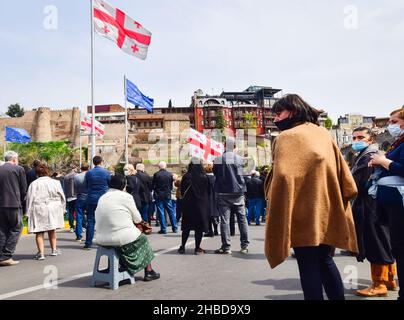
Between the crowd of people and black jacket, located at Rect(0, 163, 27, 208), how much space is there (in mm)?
18

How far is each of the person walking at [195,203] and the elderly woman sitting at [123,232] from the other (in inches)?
102

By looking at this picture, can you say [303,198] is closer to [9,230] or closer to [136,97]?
[9,230]

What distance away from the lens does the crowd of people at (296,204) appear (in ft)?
11.5

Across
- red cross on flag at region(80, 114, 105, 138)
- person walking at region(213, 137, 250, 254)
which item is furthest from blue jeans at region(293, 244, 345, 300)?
red cross on flag at region(80, 114, 105, 138)

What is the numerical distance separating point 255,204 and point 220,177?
7577 mm

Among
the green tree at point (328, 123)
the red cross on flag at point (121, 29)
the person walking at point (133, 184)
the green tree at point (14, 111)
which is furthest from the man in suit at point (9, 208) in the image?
the green tree at point (14, 111)

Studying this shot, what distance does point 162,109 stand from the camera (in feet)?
362

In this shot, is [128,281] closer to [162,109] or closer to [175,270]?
[175,270]

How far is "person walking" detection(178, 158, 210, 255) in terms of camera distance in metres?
8.90

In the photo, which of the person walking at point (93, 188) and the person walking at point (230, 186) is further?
the person walking at point (93, 188)

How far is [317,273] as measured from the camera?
11.4 feet

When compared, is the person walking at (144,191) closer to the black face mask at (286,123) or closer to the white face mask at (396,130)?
the white face mask at (396,130)

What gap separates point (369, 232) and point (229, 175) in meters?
3.91
